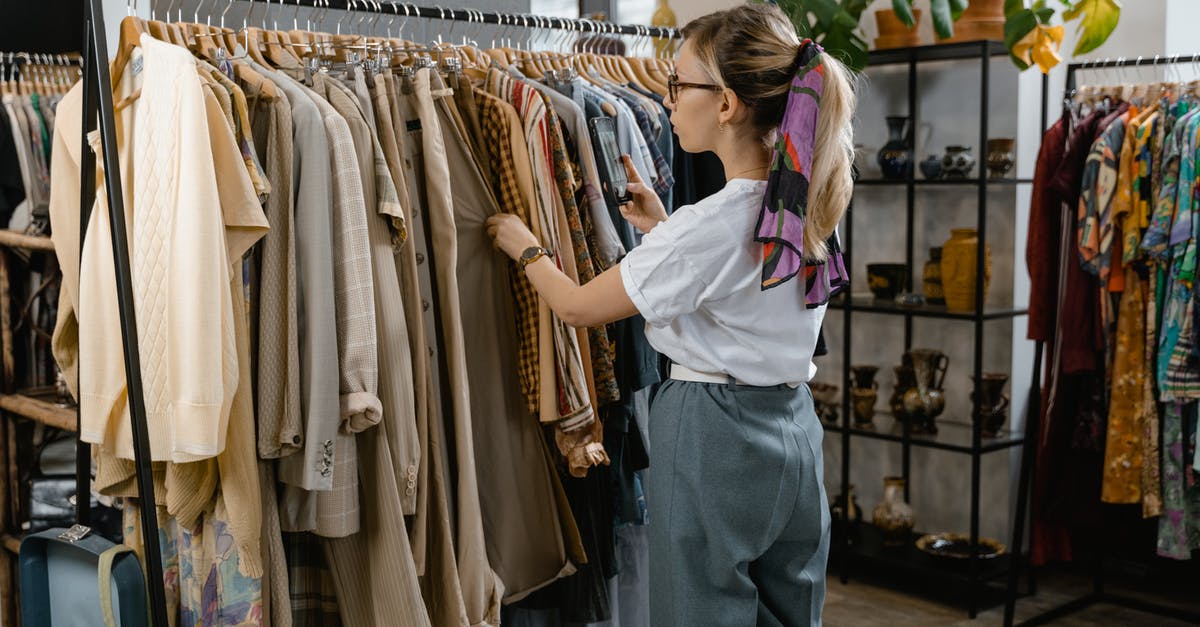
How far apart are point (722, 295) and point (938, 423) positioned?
8.07ft

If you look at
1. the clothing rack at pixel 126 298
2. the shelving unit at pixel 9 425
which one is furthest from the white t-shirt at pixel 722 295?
the shelving unit at pixel 9 425

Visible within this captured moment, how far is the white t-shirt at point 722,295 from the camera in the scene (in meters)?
1.84

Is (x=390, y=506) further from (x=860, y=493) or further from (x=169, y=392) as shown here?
(x=860, y=493)

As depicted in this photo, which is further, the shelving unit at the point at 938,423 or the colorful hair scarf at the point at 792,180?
the shelving unit at the point at 938,423

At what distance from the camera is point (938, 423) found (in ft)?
13.4

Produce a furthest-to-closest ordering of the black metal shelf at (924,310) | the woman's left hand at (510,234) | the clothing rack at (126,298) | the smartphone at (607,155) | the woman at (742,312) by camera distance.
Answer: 1. the black metal shelf at (924,310)
2. the smartphone at (607,155)
3. the woman's left hand at (510,234)
4. the woman at (742,312)
5. the clothing rack at (126,298)

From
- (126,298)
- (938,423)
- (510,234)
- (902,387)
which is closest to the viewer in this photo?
(126,298)

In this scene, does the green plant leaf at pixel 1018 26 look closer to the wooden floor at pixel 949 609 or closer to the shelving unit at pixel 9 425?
the wooden floor at pixel 949 609

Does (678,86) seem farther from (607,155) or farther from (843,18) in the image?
(843,18)

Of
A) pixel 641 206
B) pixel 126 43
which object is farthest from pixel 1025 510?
pixel 126 43

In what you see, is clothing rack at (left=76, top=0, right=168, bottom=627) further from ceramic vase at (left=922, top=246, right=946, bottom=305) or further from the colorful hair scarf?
ceramic vase at (left=922, top=246, right=946, bottom=305)

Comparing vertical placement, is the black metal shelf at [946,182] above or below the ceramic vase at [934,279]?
above

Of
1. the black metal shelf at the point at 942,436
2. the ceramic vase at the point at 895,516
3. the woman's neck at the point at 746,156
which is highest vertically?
the woman's neck at the point at 746,156

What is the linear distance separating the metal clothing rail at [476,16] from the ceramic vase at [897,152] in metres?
1.06
